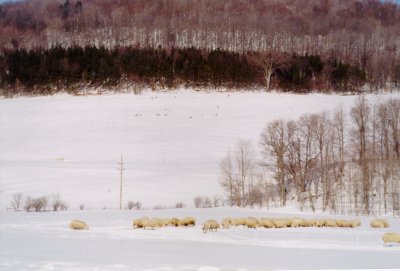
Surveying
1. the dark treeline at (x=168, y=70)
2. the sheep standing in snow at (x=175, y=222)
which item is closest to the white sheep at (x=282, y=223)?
the sheep standing in snow at (x=175, y=222)

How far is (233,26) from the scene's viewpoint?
84.6m

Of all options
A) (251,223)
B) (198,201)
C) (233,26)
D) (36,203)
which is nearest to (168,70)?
(233,26)

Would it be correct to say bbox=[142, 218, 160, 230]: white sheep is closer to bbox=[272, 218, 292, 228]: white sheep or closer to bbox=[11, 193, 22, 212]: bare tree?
bbox=[272, 218, 292, 228]: white sheep

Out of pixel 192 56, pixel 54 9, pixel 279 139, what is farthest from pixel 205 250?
pixel 54 9

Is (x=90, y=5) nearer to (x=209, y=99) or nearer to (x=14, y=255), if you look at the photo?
(x=209, y=99)

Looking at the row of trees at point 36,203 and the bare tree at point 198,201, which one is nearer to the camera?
the row of trees at point 36,203

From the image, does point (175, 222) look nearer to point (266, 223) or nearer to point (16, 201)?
point (266, 223)

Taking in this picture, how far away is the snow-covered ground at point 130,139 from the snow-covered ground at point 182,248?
9744 mm

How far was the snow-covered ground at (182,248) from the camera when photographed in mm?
9281

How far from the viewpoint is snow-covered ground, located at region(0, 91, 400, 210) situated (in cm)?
2723

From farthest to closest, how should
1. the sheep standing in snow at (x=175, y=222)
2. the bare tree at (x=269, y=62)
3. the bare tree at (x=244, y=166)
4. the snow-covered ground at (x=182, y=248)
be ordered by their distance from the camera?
the bare tree at (x=269, y=62) < the bare tree at (x=244, y=166) < the sheep standing in snow at (x=175, y=222) < the snow-covered ground at (x=182, y=248)

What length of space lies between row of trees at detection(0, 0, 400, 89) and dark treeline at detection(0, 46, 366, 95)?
765 cm

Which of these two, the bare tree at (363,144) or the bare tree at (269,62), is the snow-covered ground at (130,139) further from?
the bare tree at (363,144)

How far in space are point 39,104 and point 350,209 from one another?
34.0 metres
